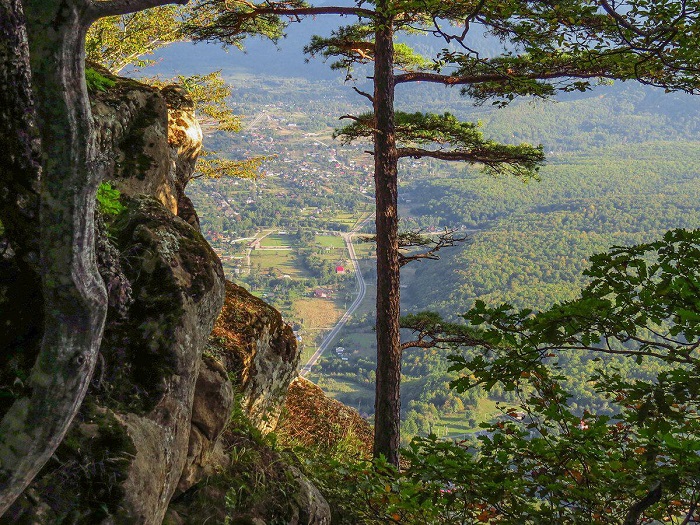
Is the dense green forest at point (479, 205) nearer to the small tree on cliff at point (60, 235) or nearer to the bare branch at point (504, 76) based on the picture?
the bare branch at point (504, 76)

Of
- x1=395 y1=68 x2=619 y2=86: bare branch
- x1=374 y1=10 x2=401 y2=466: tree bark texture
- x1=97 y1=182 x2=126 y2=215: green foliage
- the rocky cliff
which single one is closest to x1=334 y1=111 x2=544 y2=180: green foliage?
x1=374 y1=10 x2=401 y2=466: tree bark texture

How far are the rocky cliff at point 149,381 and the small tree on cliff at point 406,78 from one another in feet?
6.46

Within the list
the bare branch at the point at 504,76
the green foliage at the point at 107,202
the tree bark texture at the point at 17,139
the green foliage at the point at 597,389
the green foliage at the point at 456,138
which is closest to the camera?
the tree bark texture at the point at 17,139

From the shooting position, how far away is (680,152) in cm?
10681

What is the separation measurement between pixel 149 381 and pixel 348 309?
181 feet

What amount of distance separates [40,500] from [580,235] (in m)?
70.6

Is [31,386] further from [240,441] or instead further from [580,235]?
[580,235]

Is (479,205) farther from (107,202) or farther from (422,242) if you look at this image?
(107,202)

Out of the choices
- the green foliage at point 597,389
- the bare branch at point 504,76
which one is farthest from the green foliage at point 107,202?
the bare branch at point 504,76

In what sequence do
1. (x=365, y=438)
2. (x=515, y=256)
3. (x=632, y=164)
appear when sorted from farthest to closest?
(x=632, y=164)
(x=515, y=256)
(x=365, y=438)

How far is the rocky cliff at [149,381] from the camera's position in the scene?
Result: 2719mm

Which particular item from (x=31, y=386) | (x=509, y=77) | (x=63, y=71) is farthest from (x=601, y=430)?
(x=509, y=77)

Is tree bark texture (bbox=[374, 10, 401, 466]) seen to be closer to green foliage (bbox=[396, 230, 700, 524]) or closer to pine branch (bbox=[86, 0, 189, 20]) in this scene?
green foliage (bbox=[396, 230, 700, 524])

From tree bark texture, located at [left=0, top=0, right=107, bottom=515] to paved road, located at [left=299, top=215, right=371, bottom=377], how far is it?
32596 mm
